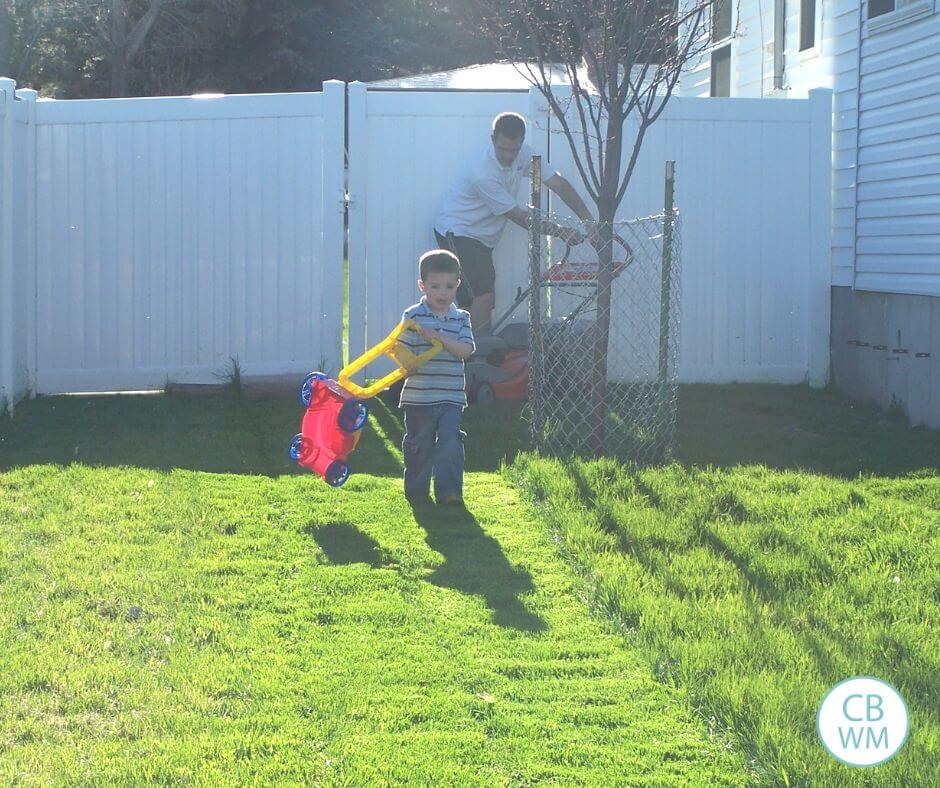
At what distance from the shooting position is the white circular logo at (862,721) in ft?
11.0

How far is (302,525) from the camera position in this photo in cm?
584

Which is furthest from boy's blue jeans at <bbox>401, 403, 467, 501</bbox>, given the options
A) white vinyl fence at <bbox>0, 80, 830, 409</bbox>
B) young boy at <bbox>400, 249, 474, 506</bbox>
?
white vinyl fence at <bbox>0, 80, 830, 409</bbox>

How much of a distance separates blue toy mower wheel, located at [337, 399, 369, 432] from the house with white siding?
4.04 m

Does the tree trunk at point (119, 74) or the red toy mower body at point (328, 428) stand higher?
the tree trunk at point (119, 74)

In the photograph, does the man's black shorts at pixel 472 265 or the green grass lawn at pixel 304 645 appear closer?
the green grass lawn at pixel 304 645

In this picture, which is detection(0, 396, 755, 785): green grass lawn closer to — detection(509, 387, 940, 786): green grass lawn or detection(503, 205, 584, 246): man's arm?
detection(509, 387, 940, 786): green grass lawn

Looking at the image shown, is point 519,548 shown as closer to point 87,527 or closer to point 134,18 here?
point 87,527

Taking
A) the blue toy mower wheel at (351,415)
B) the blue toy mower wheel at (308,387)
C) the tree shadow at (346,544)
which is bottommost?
the tree shadow at (346,544)

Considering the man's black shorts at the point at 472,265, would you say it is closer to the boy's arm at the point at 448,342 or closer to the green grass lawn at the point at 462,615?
the green grass lawn at the point at 462,615

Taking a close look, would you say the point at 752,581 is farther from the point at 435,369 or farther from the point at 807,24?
the point at 807,24

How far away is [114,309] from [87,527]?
4.04m

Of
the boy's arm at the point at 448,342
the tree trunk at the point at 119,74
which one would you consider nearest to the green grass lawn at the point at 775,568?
the boy's arm at the point at 448,342

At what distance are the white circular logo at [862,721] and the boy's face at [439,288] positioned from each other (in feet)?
10.0

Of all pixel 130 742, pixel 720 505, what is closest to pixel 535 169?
pixel 720 505
